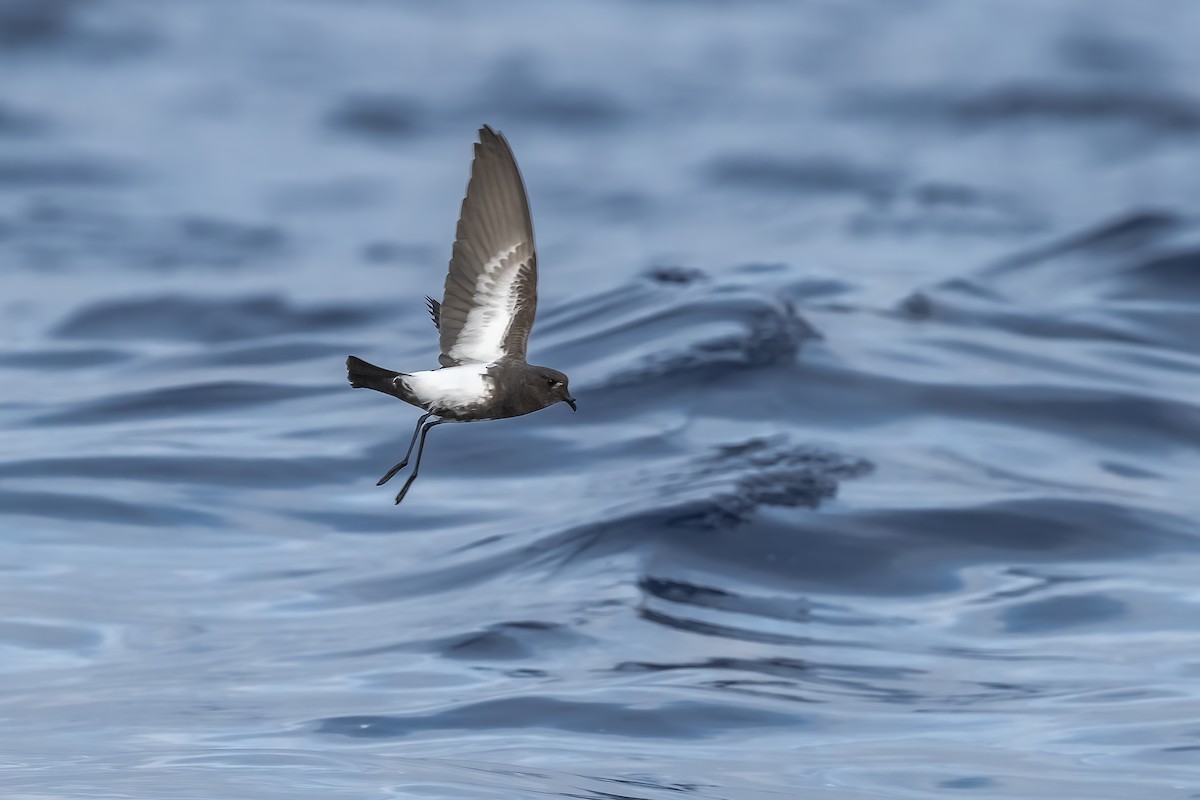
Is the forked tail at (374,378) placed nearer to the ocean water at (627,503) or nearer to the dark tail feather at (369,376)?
the dark tail feather at (369,376)

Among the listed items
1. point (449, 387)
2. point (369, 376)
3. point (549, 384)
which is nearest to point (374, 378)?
point (369, 376)

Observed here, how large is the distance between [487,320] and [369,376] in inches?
25.7

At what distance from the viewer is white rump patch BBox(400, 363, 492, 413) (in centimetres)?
720

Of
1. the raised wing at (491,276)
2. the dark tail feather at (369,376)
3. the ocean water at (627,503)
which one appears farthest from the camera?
the ocean water at (627,503)

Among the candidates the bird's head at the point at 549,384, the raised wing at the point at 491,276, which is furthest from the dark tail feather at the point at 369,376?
the bird's head at the point at 549,384

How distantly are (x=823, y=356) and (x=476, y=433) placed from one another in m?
3.83

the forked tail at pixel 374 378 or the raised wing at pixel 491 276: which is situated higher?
the raised wing at pixel 491 276

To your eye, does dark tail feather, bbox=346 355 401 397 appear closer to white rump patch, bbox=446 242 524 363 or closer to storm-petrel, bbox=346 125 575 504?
storm-petrel, bbox=346 125 575 504

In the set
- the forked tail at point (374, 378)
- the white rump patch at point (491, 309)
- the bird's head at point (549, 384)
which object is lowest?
the forked tail at point (374, 378)

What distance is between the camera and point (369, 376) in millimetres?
7215

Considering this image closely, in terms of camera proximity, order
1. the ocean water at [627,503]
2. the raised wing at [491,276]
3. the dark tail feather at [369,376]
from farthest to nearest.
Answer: the ocean water at [627,503] < the raised wing at [491,276] < the dark tail feather at [369,376]

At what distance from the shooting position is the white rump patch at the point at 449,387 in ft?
23.6

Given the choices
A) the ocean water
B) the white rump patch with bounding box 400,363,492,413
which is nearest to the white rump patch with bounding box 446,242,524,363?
the white rump patch with bounding box 400,363,492,413

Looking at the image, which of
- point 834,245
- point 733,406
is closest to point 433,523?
point 733,406
